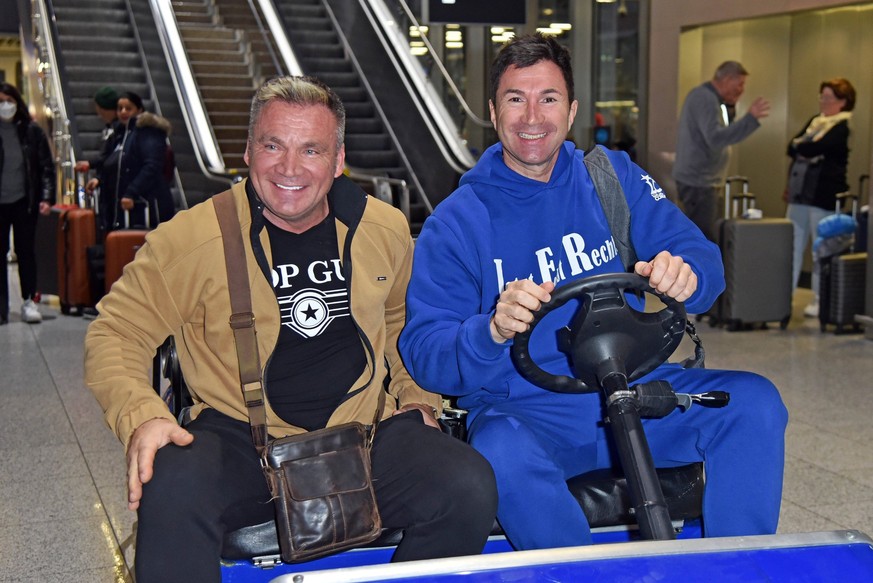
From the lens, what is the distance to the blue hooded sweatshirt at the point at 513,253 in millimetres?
2416

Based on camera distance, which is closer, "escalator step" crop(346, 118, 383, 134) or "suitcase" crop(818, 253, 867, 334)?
"suitcase" crop(818, 253, 867, 334)

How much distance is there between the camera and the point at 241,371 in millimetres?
2279

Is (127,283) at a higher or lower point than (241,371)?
higher

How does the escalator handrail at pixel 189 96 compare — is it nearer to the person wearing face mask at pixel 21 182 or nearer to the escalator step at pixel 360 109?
the escalator step at pixel 360 109

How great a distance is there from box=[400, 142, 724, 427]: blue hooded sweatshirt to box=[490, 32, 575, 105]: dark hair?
195 mm

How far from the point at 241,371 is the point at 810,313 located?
6461 mm

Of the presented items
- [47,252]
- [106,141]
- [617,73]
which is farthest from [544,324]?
[617,73]

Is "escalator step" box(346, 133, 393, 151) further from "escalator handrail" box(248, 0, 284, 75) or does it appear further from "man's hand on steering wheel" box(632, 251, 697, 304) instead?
"man's hand on steering wheel" box(632, 251, 697, 304)

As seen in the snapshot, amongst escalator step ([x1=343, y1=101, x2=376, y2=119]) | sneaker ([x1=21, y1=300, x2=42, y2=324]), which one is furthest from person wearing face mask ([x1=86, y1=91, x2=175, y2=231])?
escalator step ([x1=343, y1=101, x2=376, y2=119])

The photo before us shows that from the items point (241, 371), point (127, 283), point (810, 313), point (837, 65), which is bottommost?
point (810, 313)

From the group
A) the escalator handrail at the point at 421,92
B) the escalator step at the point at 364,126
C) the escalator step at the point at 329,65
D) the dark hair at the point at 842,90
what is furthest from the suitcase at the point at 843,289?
the escalator step at the point at 329,65

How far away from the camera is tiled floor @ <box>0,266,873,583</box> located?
331 centimetres

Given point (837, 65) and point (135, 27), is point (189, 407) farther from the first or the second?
point (135, 27)

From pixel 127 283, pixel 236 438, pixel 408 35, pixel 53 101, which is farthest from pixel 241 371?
pixel 53 101
